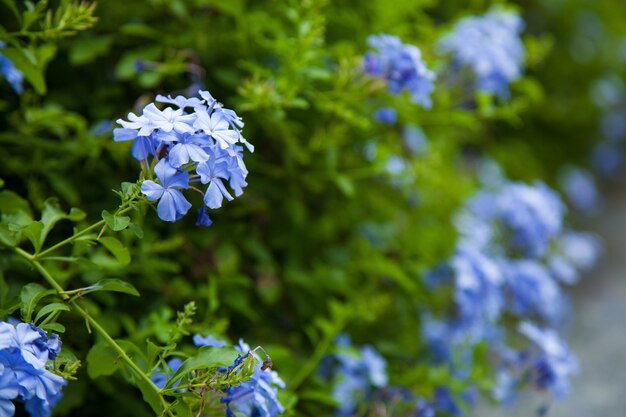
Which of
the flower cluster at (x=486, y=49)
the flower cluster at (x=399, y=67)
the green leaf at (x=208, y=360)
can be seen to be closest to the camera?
the green leaf at (x=208, y=360)

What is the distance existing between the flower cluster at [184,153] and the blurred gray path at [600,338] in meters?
1.66

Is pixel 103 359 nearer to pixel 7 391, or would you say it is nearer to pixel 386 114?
pixel 7 391

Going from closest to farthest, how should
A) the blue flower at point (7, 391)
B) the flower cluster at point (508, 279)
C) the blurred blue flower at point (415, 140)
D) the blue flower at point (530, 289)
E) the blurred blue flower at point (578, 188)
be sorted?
the blue flower at point (7, 391)
the flower cluster at point (508, 279)
the blue flower at point (530, 289)
the blurred blue flower at point (415, 140)
the blurred blue flower at point (578, 188)

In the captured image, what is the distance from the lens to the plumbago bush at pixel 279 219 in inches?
55.4

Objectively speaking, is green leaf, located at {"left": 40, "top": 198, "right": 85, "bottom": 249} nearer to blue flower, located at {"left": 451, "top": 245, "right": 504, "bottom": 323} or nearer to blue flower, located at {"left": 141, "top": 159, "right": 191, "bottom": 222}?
blue flower, located at {"left": 141, "top": 159, "right": 191, "bottom": 222}

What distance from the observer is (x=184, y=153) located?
108cm

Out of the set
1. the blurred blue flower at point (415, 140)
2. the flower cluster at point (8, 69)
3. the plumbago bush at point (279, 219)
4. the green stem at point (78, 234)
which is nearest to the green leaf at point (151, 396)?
the plumbago bush at point (279, 219)

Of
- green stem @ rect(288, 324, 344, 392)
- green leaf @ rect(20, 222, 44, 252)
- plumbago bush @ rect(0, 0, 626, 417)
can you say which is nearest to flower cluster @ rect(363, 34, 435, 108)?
plumbago bush @ rect(0, 0, 626, 417)

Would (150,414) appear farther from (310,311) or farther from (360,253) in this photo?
(360,253)

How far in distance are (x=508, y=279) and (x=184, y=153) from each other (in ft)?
4.50

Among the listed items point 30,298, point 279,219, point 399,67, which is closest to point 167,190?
point 30,298

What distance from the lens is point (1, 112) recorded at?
70.7 inches

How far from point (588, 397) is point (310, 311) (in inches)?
45.7

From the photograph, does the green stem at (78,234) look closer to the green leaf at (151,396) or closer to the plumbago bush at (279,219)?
the plumbago bush at (279,219)
